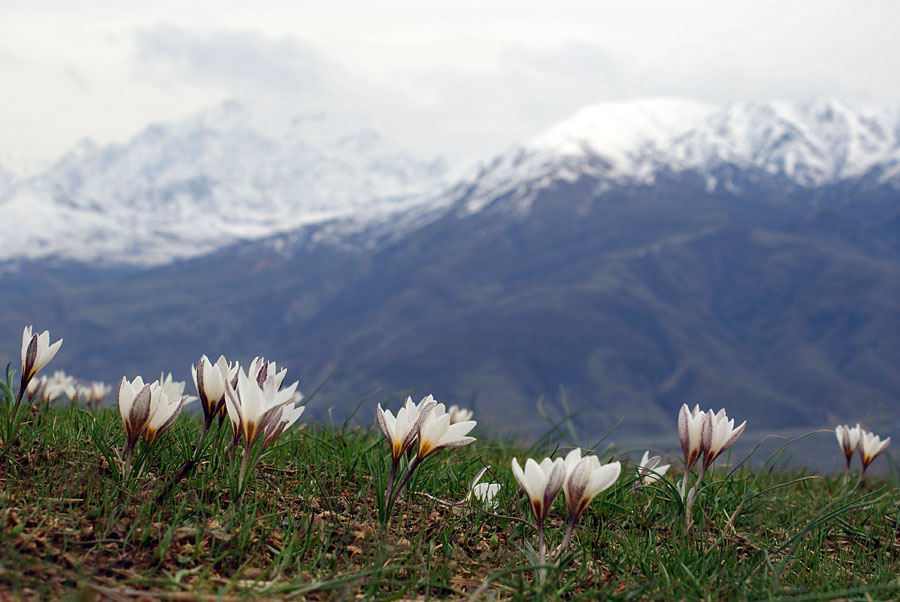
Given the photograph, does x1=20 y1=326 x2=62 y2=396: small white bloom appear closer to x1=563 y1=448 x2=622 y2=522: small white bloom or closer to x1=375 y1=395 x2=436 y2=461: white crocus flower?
x1=375 y1=395 x2=436 y2=461: white crocus flower

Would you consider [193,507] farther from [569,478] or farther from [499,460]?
[499,460]

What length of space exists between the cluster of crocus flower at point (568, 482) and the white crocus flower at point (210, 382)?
6.24ft

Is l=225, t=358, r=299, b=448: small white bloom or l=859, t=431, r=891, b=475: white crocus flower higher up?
l=225, t=358, r=299, b=448: small white bloom

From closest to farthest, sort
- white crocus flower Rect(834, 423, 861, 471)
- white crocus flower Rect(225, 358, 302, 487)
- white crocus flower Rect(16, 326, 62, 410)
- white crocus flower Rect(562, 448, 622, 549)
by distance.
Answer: white crocus flower Rect(562, 448, 622, 549) < white crocus flower Rect(225, 358, 302, 487) < white crocus flower Rect(16, 326, 62, 410) < white crocus flower Rect(834, 423, 861, 471)

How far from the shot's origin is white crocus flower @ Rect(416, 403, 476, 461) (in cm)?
434

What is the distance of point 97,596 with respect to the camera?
3.43m

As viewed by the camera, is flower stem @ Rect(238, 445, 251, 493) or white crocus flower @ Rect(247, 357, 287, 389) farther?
white crocus flower @ Rect(247, 357, 287, 389)

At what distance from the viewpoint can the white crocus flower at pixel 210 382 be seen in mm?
4648

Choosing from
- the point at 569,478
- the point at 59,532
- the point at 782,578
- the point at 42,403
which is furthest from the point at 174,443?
the point at 782,578

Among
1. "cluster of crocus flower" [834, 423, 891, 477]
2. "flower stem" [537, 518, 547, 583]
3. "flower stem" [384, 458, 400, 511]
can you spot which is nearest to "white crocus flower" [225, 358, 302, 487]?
"flower stem" [384, 458, 400, 511]

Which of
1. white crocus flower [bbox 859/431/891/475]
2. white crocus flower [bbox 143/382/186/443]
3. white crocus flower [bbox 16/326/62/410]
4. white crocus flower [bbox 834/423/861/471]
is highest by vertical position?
white crocus flower [bbox 16/326/62/410]

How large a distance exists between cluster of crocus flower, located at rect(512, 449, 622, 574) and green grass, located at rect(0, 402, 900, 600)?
0.28 m

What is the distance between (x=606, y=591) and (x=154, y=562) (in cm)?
232

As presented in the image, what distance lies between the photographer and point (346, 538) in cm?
425
